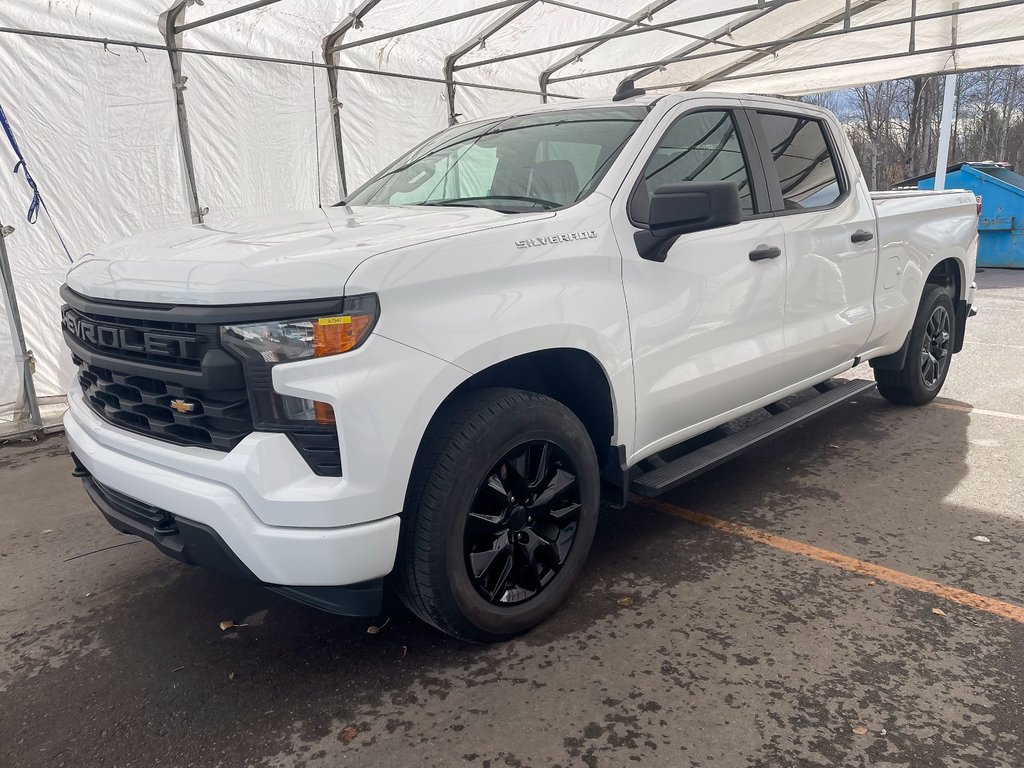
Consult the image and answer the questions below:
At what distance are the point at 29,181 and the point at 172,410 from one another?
5.07 m

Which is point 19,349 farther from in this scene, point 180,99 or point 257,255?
point 257,255

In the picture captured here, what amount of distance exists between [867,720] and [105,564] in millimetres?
3180

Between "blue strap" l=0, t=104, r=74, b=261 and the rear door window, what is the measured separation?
564 centimetres

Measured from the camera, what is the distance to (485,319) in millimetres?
2428

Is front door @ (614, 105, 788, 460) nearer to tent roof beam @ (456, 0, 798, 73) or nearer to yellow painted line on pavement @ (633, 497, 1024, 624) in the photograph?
yellow painted line on pavement @ (633, 497, 1024, 624)

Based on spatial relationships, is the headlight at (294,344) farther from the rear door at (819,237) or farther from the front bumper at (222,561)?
the rear door at (819,237)

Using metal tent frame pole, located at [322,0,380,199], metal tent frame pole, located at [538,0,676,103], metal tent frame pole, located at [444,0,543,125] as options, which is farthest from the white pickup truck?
metal tent frame pole, located at [538,0,676,103]

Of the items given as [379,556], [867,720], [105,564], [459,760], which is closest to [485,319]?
[379,556]

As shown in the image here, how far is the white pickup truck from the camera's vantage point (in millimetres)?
2170

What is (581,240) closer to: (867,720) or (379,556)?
(379,556)

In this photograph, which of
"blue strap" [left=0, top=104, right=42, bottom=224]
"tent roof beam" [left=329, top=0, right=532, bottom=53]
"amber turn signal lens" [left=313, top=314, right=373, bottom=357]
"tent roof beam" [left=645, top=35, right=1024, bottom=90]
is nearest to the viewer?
"amber turn signal lens" [left=313, top=314, right=373, bottom=357]

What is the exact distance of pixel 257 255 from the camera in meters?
2.27

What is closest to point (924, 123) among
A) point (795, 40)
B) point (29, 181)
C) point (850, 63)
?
point (850, 63)

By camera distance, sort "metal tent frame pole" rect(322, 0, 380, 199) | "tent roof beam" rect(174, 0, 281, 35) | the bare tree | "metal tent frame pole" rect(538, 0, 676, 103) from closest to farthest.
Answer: "tent roof beam" rect(174, 0, 281, 35)
"metal tent frame pole" rect(322, 0, 380, 199)
"metal tent frame pole" rect(538, 0, 676, 103)
the bare tree
